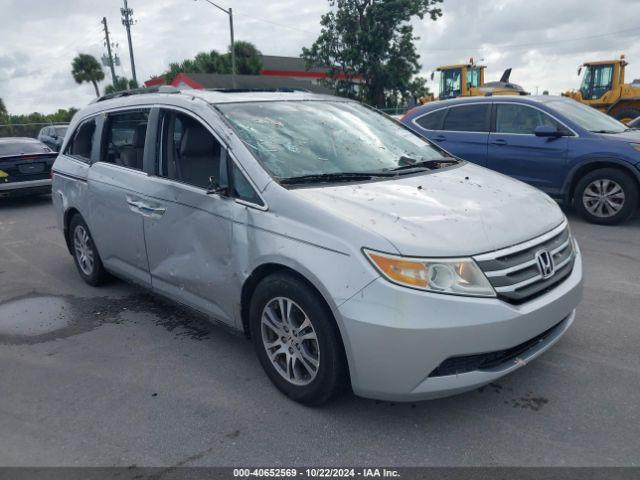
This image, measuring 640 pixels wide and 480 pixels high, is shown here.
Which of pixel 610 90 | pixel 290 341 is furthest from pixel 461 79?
pixel 290 341

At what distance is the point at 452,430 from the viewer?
110 inches

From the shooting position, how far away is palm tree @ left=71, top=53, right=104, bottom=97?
5750 cm

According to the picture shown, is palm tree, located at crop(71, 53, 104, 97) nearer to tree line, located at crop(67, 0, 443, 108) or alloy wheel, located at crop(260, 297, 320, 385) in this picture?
tree line, located at crop(67, 0, 443, 108)

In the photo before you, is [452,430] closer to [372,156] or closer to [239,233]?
[239,233]

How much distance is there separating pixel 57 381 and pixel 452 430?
2521mm

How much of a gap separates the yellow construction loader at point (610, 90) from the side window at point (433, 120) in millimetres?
11682

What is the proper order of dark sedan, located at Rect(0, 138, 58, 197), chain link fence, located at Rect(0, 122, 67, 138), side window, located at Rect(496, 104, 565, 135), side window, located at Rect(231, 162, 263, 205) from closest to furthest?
side window, located at Rect(231, 162, 263, 205)
side window, located at Rect(496, 104, 565, 135)
dark sedan, located at Rect(0, 138, 58, 197)
chain link fence, located at Rect(0, 122, 67, 138)

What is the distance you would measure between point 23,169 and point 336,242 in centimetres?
1004

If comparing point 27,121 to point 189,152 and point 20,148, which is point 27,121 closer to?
point 20,148

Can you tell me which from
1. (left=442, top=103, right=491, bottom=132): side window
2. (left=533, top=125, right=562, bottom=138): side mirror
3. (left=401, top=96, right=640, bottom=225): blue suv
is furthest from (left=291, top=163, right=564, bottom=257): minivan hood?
(left=442, top=103, right=491, bottom=132): side window

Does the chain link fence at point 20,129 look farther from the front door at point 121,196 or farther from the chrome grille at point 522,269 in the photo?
the chrome grille at point 522,269

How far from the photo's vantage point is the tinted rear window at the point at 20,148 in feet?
35.7

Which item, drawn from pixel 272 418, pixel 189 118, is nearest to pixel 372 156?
pixel 189 118

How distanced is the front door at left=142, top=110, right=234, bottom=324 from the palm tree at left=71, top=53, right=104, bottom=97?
198 feet
